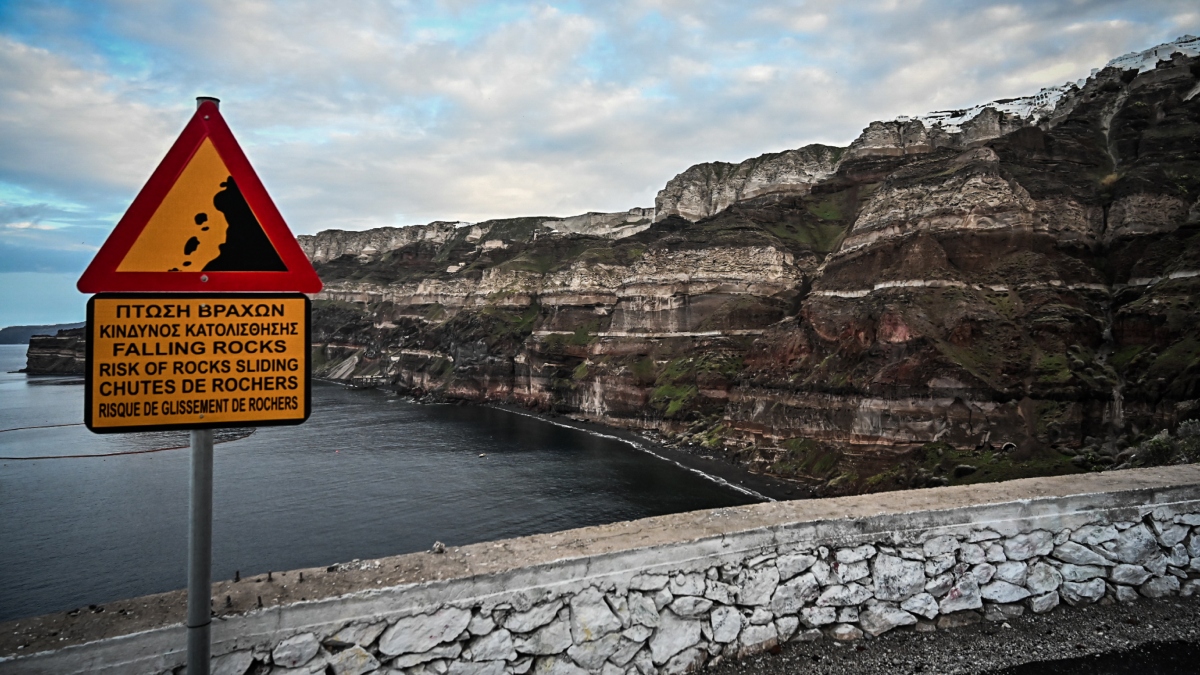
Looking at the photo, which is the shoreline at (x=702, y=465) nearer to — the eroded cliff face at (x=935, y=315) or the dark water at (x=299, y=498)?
the dark water at (x=299, y=498)

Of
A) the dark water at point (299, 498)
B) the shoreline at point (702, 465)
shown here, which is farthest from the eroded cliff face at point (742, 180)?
the dark water at point (299, 498)

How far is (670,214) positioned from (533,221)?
A: 4577cm

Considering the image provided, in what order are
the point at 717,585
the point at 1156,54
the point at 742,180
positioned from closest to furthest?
the point at 717,585 → the point at 1156,54 → the point at 742,180

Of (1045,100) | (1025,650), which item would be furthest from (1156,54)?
(1025,650)

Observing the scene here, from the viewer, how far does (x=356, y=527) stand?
111ft

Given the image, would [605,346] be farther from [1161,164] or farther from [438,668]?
[438,668]

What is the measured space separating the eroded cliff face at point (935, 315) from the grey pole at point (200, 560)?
1404 inches

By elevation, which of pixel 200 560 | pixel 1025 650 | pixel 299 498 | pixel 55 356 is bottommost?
pixel 55 356

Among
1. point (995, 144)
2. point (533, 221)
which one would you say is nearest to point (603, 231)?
point (533, 221)

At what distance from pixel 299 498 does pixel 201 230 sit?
42210mm

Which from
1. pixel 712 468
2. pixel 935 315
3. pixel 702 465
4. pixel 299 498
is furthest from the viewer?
pixel 702 465

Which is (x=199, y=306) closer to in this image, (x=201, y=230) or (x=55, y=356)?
(x=201, y=230)

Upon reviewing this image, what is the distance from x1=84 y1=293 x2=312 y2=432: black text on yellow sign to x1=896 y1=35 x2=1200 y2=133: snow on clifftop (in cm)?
7813

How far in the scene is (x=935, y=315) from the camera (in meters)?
38.5
